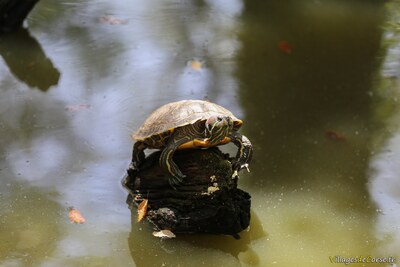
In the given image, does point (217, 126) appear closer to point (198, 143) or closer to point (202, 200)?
point (198, 143)

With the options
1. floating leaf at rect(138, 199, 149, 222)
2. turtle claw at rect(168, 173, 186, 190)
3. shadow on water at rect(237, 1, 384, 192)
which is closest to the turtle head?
turtle claw at rect(168, 173, 186, 190)

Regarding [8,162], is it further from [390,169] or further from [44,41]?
[390,169]

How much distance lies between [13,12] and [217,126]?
343cm

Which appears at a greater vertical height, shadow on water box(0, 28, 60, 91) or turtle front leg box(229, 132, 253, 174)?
turtle front leg box(229, 132, 253, 174)

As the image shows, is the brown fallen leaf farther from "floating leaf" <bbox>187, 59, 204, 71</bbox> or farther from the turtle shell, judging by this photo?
the turtle shell

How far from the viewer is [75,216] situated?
3.62 m

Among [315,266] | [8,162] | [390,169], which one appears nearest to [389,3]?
[390,169]

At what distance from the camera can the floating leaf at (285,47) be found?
595cm

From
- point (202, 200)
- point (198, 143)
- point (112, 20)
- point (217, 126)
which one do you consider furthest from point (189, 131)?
point (112, 20)

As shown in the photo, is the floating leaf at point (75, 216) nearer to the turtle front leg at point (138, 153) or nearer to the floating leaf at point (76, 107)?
the turtle front leg at point (138, 153)

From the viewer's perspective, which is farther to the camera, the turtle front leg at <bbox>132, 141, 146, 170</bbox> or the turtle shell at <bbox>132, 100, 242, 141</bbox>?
the turtle front leg at <bbox>132, 141, 146, 170</bbox>

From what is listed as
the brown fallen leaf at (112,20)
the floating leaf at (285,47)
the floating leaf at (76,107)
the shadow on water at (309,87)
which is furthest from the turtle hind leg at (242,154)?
the brown fallen leaf at (112,20)

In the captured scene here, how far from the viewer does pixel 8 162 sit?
405 cm

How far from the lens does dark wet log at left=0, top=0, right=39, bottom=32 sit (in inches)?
222
